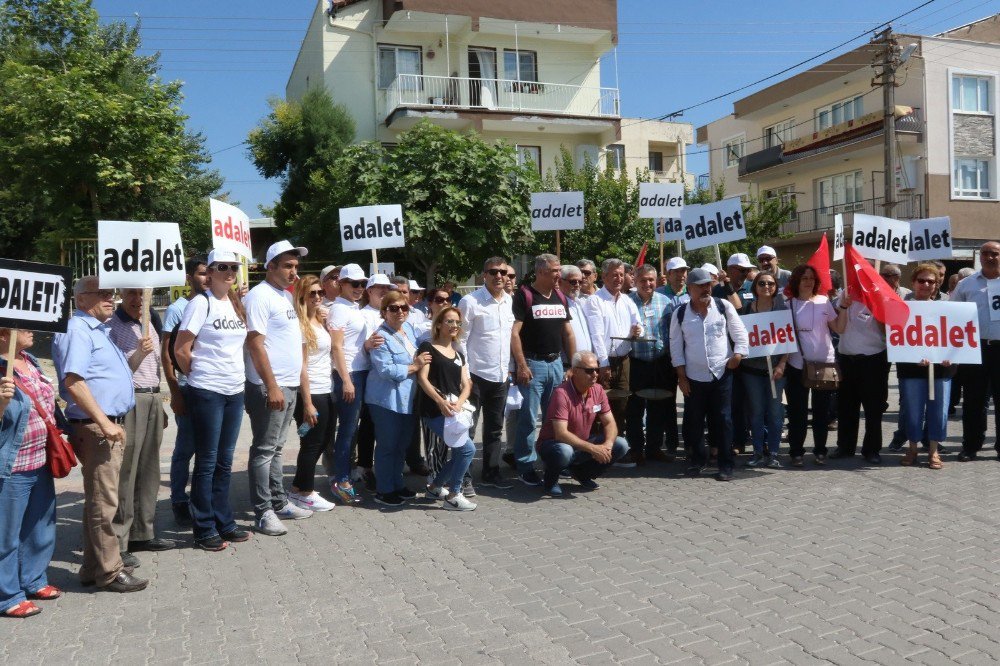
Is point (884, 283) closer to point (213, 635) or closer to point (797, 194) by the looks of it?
point (213, 635)

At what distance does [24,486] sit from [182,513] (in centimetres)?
209

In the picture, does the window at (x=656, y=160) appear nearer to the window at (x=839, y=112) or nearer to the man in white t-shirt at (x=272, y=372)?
the window at (x=839, y=112)

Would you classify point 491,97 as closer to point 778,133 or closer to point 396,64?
point 396,64

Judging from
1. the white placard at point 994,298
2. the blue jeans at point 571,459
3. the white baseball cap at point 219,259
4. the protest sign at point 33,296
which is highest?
the white baseball cap at point 219,259

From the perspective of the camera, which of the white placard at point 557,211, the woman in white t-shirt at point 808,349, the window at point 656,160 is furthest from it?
the window at point 656,160

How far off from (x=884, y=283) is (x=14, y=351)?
7.85m

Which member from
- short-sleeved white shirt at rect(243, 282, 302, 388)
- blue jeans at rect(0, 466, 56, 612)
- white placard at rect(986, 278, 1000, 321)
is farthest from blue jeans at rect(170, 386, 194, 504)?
white placard at rect(986, 278, 1000, 321)

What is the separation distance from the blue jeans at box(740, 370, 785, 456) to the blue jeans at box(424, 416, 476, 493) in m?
3.11

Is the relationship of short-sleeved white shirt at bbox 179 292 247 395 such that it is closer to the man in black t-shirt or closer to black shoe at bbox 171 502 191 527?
black shoe at bbox 171 502 191 527

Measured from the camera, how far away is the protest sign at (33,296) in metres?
4.57

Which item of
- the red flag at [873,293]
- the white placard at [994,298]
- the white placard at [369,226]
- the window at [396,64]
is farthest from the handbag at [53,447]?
the window at [396,64]

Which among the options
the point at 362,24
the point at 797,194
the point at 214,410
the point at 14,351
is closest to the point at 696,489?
the point at 214,410

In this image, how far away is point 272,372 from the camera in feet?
20.4

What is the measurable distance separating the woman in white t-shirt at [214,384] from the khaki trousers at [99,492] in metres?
0.78
